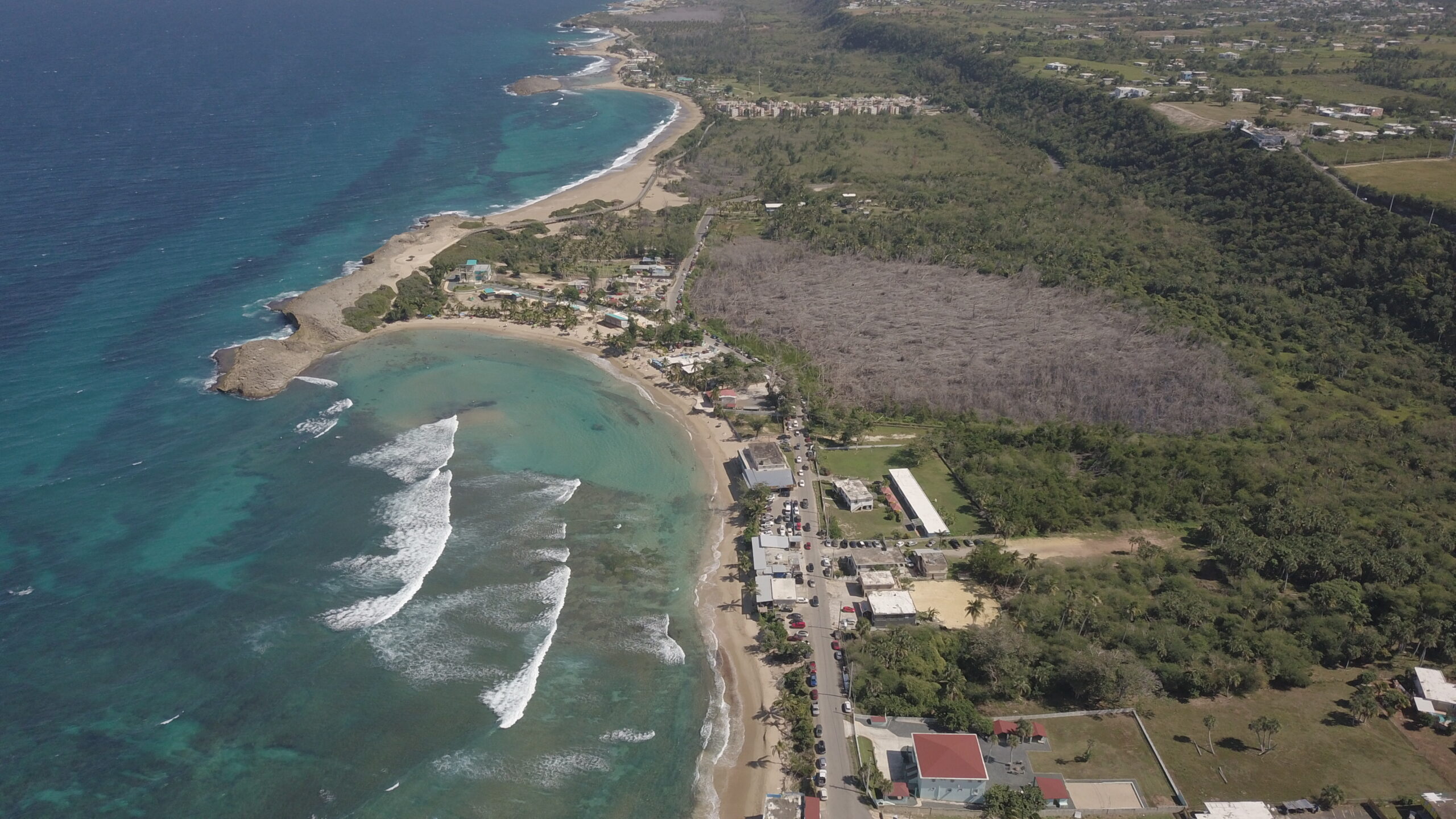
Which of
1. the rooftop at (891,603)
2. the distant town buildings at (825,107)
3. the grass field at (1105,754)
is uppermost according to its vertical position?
the distant town buildings at (825,107)

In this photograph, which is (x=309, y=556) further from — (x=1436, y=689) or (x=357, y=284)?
(x=1436, y=689)

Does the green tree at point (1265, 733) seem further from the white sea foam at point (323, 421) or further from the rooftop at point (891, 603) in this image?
the white sea foam at point (323, 421)

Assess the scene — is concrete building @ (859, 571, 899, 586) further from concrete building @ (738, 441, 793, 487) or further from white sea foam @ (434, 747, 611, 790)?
white sea foam @ (434, 747, 611, 790)

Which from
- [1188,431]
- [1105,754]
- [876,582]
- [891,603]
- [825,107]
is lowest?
[1105,754]

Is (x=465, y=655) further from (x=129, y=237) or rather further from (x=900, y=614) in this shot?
(x=129, y=237)

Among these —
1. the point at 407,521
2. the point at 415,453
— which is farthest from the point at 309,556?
the point at 415,453

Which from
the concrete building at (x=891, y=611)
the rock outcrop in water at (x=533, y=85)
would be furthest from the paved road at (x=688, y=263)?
the rock outcrop in water at (x=533, y=85)

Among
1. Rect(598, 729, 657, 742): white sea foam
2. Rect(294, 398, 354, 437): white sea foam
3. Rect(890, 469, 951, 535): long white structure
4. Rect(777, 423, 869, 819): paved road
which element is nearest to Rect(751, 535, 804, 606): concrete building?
Rect(777, 423, 869, 819): paved road
